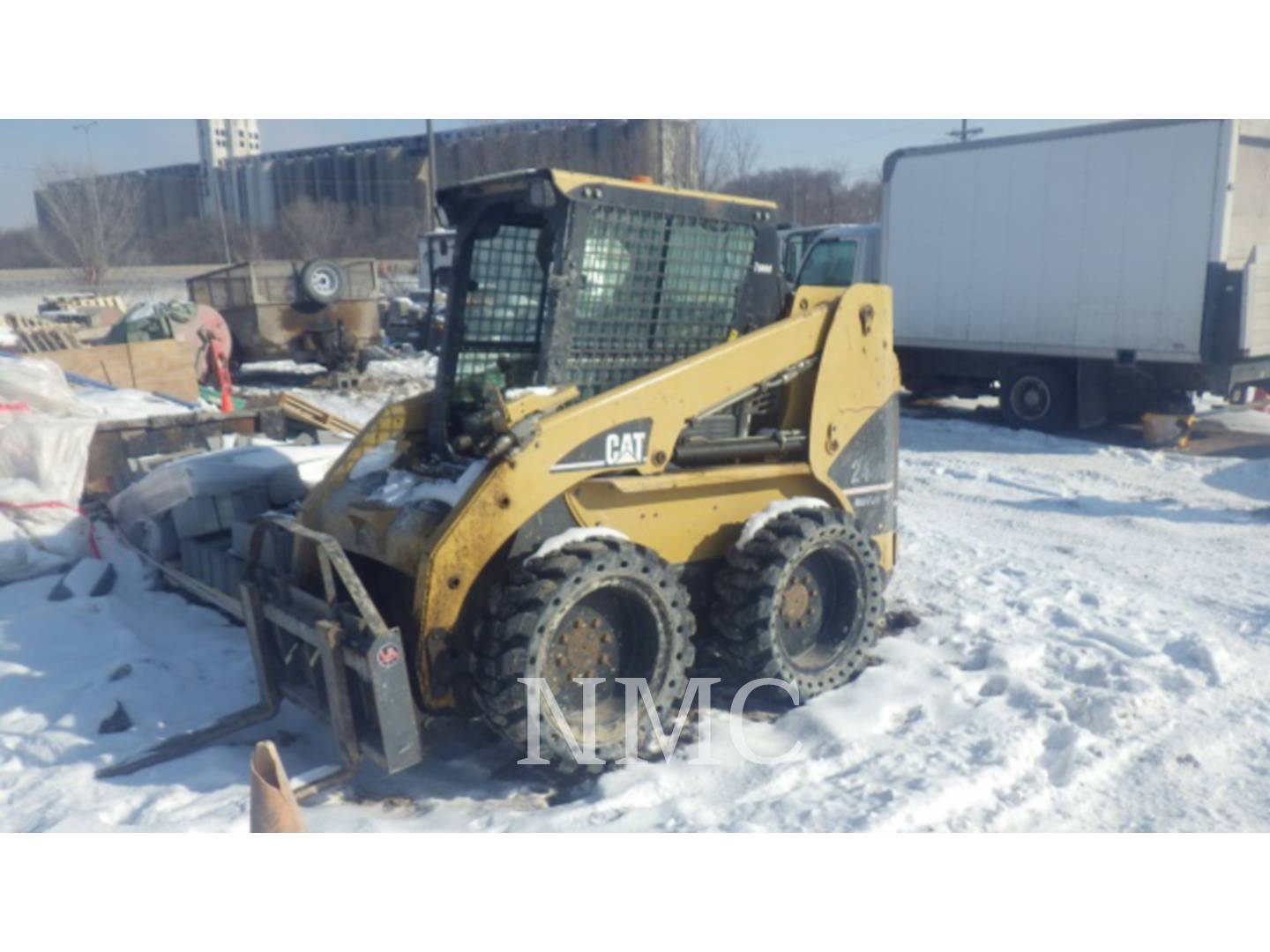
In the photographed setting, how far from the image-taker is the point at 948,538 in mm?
7578

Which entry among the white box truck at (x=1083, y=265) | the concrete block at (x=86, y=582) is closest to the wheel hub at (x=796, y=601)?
the concrete block at (x=86, y=582)

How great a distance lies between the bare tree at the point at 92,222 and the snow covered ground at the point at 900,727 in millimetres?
22537

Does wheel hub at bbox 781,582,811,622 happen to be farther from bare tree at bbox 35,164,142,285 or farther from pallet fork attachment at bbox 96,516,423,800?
bare tree at bbox 35,164,142,285

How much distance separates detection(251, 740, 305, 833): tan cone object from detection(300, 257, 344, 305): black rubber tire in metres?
14.7

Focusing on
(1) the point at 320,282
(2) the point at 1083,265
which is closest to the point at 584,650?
(2) the point at 1083,265

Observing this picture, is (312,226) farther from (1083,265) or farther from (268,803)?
(268,803)

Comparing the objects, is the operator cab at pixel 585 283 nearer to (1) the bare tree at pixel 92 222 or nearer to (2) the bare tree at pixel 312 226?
(1) the bare tree at pixel 92 222

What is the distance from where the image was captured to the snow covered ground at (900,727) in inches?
153

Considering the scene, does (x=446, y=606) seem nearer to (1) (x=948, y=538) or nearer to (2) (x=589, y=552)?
(2) (x=589, y=552)

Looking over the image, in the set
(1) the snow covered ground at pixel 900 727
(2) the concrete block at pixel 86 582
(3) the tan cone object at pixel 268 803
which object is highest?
(3) the tan cone object at pixel 268 803

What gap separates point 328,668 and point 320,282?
14.1m

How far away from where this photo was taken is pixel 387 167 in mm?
31672

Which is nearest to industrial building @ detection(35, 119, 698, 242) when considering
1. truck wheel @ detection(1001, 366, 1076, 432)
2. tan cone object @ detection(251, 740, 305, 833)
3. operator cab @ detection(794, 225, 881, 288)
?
operator cab @ detection(794, 225, 881, 288)
